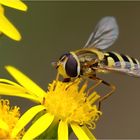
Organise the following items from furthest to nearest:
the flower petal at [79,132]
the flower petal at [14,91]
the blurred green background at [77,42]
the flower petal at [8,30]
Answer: the blurred green background at [77,42] < the flower petal at [79,132] < the flower petal at [14,91] < the flower petal at [8,30]

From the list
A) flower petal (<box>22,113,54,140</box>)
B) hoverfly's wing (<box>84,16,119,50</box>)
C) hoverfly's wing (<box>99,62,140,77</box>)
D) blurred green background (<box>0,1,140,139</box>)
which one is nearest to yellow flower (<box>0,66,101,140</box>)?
flower petal (<box>22,113,54,140</box>)

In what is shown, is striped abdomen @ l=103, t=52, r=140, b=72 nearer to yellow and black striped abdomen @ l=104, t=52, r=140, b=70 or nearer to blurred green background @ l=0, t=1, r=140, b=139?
yellow and black striped abdomen @ l=104, t=52, r=140, b=70

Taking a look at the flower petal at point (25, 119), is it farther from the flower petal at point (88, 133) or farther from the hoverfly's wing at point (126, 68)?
the hoverfly's wing at point (126, 68)

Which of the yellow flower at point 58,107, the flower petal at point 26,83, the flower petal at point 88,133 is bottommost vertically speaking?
the flower petal at point 88,133

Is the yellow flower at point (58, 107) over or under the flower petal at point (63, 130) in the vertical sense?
over

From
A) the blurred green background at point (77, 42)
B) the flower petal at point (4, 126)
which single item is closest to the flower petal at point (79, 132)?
the flower petal at point (4, 126)

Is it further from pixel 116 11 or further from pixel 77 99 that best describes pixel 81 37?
pixel 77 99

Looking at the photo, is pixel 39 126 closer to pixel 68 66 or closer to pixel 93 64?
pixel 68 66
